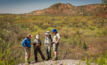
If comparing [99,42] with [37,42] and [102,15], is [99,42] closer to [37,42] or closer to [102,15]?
[102,15]

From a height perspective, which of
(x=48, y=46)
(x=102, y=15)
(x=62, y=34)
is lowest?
(x=62, y=34)

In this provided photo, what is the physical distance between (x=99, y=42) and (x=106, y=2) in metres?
11.3

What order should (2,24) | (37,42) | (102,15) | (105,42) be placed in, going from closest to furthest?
(37,42) → (102,15) → (2,24) → (105,42)

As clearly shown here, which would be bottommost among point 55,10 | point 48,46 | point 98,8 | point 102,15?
point 48,46

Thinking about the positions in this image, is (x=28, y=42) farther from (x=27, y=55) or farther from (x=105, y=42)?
(x=105, y=42)

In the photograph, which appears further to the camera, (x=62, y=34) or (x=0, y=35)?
(x=62, y=34)

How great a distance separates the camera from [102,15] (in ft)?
17.0

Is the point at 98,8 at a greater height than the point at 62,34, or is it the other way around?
the point at 98,8

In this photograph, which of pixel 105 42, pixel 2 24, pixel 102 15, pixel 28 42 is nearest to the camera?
pixel 28 42

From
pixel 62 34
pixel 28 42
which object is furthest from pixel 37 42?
pixel 62 34

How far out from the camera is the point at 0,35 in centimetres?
494

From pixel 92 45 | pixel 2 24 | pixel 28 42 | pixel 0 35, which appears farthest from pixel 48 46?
pixel 92 45

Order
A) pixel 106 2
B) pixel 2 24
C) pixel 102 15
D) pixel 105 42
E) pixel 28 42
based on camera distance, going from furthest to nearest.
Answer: pixel 105 42, pixel 2 24, pixel 102 15, pixel 106 2, pixel 28 42

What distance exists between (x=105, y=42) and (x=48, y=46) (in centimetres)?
1280
